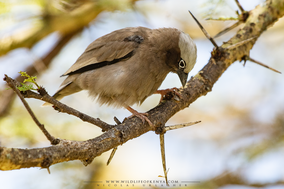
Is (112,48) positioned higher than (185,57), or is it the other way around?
(112,48)

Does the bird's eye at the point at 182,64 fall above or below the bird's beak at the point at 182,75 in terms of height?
above

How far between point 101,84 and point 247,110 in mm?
4772

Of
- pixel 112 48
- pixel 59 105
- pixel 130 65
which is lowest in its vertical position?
pixel 59 105

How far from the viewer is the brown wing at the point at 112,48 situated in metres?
4.89

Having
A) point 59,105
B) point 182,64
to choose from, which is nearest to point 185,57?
point 182,64

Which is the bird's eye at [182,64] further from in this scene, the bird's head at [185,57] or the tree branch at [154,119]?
the tree branch at [154,119]

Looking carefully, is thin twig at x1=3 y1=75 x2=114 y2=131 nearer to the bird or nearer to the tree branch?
the tree branch

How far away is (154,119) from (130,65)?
1.44m

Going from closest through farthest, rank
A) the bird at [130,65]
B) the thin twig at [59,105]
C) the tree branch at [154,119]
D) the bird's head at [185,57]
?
1. the tree branch at [154,119]
2. the thin twig at [59,105]
3. the bird at [130,65]
4. the bird's head at [185,57]

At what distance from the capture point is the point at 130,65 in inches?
186

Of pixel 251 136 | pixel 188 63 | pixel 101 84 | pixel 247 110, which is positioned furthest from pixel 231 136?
pixel 101 84

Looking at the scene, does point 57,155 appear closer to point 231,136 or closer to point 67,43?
point 67,43

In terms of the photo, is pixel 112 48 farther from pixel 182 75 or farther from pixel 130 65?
pixel 182 75

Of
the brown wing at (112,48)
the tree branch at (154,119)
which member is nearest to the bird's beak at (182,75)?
the tree branch at (154,119)
